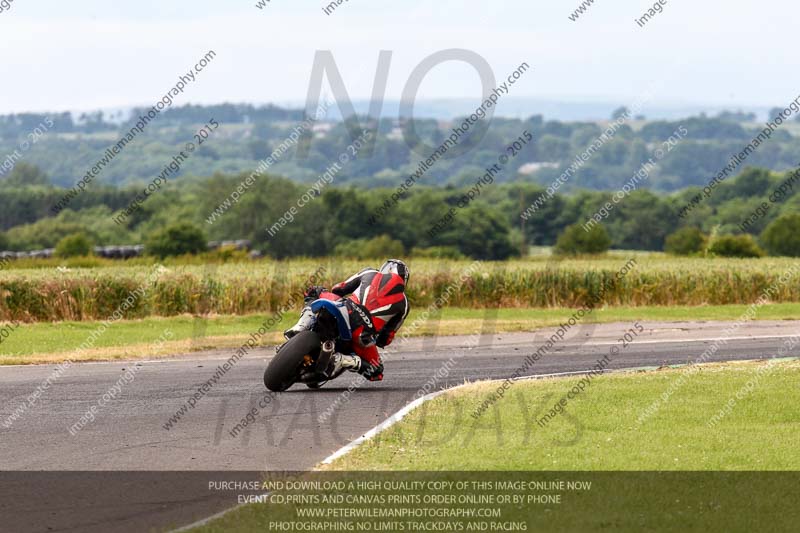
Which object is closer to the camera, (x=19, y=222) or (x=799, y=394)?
(x=799, y=394)

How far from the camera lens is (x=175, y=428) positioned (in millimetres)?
12922

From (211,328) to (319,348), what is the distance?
523 inches

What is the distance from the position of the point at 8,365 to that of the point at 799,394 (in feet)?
39.2

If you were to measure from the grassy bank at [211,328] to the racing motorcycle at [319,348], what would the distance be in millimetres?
5839

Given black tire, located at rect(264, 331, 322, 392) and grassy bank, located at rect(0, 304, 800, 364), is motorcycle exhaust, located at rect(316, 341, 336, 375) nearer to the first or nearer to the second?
black tire, located at rect(264, 331, 322, 392)

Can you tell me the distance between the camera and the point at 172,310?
100 feet

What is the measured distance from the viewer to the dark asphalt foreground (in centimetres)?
959

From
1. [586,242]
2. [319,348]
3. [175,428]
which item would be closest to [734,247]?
[586,242]

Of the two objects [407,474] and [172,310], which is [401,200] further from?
[407,474]

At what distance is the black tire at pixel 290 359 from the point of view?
1489cm

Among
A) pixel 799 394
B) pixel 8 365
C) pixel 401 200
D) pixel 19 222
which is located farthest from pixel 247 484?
pixel 19 222

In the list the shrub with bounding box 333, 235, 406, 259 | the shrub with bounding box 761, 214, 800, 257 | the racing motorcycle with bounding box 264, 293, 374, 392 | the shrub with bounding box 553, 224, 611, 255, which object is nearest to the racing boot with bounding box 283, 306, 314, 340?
the racing motorcycle with bounding box 264, 293, 374, 392

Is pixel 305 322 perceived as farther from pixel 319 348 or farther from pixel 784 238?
pixel 784 238

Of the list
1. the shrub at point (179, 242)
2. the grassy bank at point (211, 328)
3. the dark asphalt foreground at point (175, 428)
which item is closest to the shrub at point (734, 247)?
the grassy bank at point (211, 328)
